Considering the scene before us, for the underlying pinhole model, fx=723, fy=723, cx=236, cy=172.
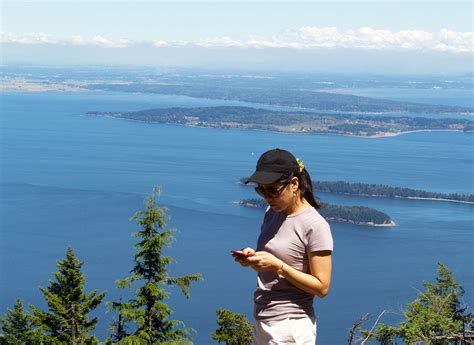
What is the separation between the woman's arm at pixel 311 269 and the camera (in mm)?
1865

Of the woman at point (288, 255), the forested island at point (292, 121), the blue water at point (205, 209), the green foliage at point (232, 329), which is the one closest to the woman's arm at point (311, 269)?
the woman at point (288, 255)

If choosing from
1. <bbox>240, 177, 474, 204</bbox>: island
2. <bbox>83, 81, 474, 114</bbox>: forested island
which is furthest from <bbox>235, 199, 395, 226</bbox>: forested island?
<bbox>83, 81, 474, 114</bbox>: forested island

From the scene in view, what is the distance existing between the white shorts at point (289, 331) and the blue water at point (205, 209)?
2182 millimetres

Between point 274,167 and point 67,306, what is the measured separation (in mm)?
7218

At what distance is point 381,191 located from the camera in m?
48.5

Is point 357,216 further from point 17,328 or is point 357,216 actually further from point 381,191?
point 17,328

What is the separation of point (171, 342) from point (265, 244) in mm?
4764

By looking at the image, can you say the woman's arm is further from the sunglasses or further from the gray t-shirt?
the sunglasses

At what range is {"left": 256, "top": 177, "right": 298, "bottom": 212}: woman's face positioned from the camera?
190 cm

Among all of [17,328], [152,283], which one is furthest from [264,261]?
[17,328]

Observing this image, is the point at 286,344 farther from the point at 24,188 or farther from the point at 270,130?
the point at 270,130

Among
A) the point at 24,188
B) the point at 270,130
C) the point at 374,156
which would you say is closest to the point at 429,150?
the point at 374,156

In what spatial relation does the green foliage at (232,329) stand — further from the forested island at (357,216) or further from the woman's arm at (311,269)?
the forested island at (357,216)

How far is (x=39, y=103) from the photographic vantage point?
10562 cm
